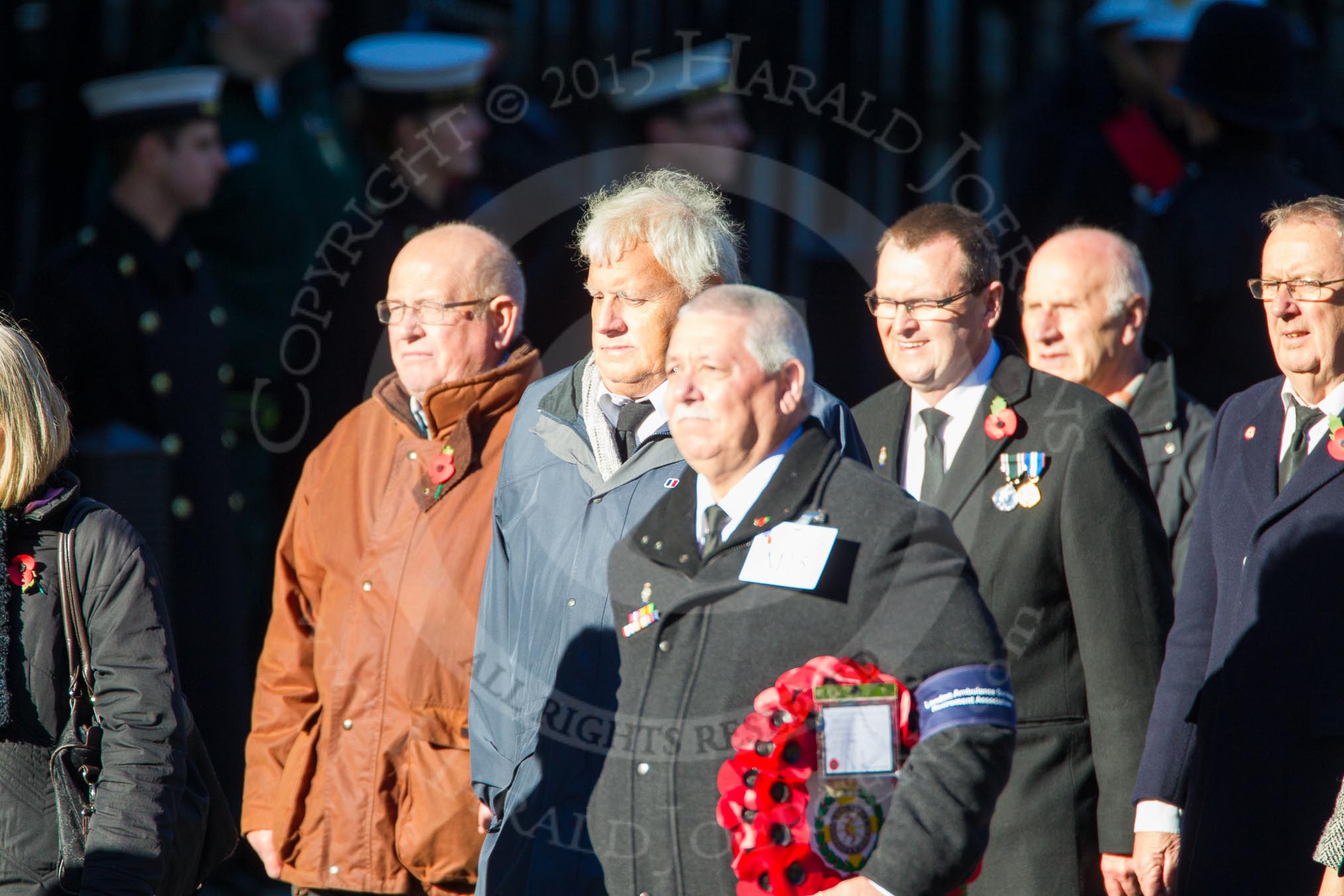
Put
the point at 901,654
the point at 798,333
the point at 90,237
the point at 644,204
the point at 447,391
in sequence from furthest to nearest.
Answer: the point at 90,237, the point at 447,391, the point at 644,204, the point at 798,333, the point at 901,654

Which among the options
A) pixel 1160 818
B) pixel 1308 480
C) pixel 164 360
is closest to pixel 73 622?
pixel 1160 818

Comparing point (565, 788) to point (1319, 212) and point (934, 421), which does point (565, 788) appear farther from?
point (1319, 212)

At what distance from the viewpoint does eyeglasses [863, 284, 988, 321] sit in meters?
3.51

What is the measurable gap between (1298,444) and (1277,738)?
561mm

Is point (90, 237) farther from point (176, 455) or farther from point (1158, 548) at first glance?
point (1158, 548)

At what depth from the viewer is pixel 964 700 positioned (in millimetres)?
2346

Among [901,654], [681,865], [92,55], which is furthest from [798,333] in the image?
[92,55]

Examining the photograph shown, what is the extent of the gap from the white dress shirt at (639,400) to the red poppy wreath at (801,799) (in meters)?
0.82

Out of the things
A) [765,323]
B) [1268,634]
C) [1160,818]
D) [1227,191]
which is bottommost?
[1160,818]

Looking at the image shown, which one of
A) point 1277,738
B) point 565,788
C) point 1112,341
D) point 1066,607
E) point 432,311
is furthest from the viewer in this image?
point 1112,341

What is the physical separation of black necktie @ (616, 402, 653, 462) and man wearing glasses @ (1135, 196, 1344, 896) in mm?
1139

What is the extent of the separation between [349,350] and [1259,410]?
296 cm

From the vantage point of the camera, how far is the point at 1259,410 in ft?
10.7

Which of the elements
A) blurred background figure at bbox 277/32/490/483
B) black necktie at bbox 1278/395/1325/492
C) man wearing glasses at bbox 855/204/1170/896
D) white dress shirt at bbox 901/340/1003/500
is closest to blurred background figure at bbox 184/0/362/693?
blurred background figure at bbox 277/32/490/483
